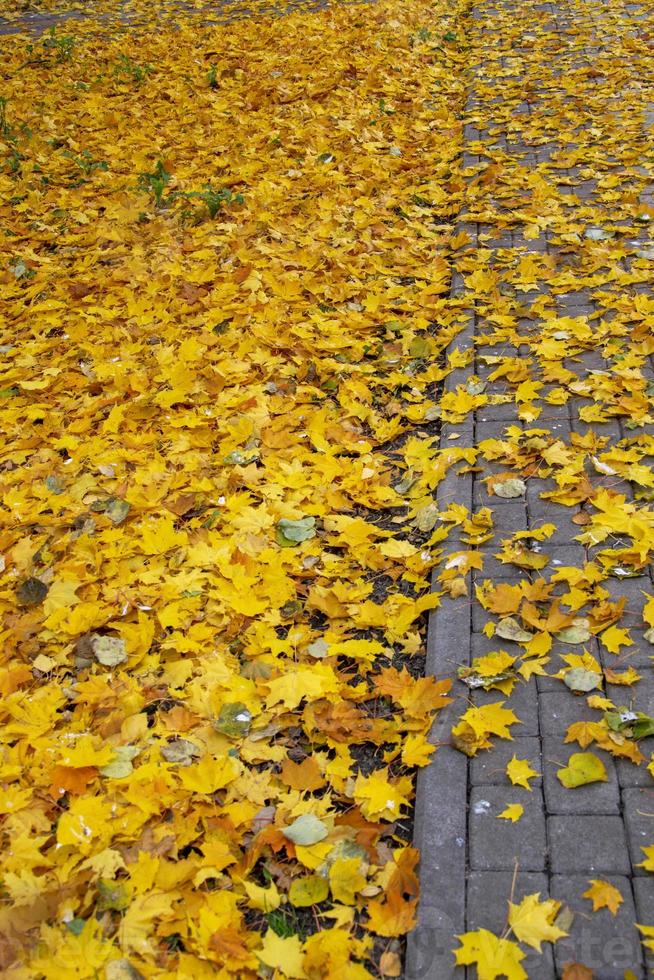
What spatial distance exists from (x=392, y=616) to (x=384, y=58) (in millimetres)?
6044

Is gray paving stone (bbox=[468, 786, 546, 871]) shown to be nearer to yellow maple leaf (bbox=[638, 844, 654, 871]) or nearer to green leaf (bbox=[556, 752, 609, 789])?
green leaf (bbox=[556, 752, 609, 789])

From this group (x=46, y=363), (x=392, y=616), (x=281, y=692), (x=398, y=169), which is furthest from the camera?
(x=398, y=169)

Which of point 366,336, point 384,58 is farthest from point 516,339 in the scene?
point 384,58

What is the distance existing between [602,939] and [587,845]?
22 centimetres

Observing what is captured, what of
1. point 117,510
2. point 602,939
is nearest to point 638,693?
point 602,939

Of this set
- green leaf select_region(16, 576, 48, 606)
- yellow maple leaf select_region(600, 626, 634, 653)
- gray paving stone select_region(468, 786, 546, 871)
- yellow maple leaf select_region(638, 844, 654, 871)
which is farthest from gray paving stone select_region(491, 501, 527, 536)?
green leaf select_region(16, 576, 48, 606)

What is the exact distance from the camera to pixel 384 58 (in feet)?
23.4

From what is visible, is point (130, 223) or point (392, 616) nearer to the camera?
point (392, 616)

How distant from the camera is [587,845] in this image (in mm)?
1956

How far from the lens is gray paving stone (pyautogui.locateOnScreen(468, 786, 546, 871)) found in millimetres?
1960

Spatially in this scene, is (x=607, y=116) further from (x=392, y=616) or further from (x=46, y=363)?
(x=392, y=616)

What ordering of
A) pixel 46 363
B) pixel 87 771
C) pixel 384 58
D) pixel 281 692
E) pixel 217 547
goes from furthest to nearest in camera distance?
1. pixel 384 58
2. pixel 46 363
3. pixel 217 547
4. pixel 281 692
5. pixel 87 771

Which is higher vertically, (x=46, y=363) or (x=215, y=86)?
(x=215, y=86)

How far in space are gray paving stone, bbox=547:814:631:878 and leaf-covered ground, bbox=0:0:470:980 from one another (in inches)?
13.3
